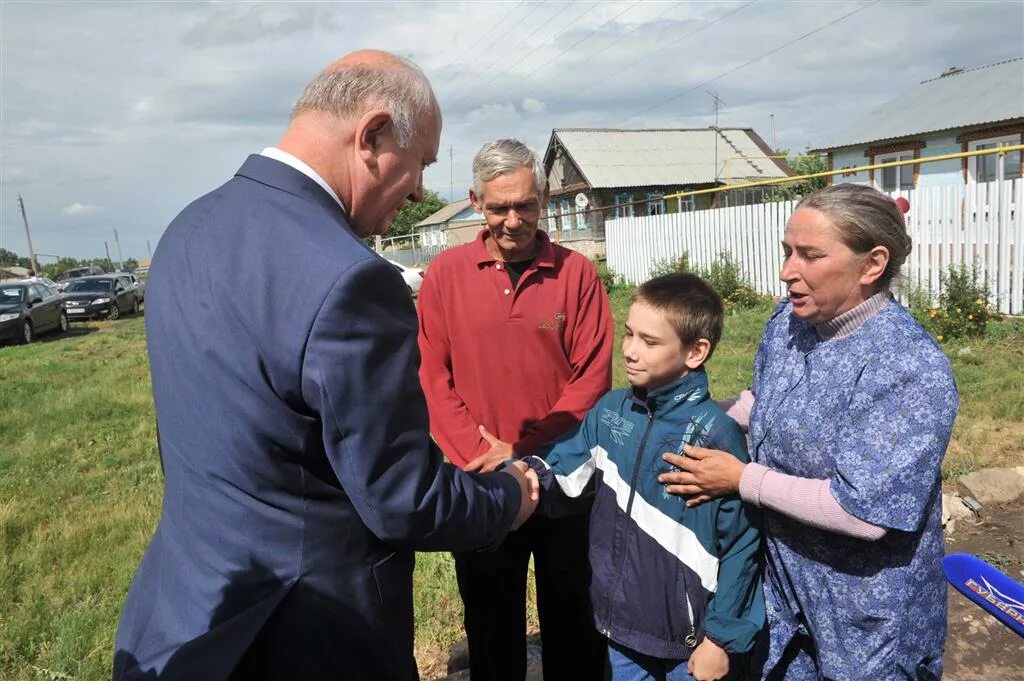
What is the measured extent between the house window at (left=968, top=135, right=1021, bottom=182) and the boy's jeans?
23.6 metres

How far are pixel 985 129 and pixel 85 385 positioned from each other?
2471cm

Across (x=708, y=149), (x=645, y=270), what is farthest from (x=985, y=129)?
(x=708, y=149)

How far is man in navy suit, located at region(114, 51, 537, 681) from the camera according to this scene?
1.44 m

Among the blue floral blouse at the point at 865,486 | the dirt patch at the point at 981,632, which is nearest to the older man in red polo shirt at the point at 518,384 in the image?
the blue floral blouse at the point at 865,486

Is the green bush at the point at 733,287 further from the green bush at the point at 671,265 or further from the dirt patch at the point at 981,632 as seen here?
the dirt patch at the point at 981,632

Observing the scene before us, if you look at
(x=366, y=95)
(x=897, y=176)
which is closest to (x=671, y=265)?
(x=897, y=176)

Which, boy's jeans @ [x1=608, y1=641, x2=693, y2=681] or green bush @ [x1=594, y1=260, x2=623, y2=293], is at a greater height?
boy's jeans @ [x1=608, y1=641, x2=693, y2=681]

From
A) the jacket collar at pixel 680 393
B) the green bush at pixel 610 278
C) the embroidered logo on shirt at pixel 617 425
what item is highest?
the jacket collar at pixel 680 393

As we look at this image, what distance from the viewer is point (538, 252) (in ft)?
9.24

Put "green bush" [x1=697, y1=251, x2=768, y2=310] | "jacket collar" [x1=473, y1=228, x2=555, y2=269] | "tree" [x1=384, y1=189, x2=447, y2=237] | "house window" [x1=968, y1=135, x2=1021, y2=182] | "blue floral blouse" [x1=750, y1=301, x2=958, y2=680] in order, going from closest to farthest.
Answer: "blue floral blouse" [x1=750, y1=301, x2=958, y2=680], "jacket collar" [x1=473, y1=228, x2=555, y2=269], "green bush" [x1=697, y1=251, x2=768, y2=310], "house window" [x1=968, y1=135, x2=1021, y2=182], "tree" [x1=384, y1=189, x2=447, y2=237]

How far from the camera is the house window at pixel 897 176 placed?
23.9 metres

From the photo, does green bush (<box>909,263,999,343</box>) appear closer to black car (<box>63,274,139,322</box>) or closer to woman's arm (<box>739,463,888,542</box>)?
woman's arm (<box>739,463,888,542</box>)

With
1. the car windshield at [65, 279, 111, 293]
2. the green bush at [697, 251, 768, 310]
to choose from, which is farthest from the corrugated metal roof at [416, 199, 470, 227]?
the green bush at [697, 251, 768, 310]

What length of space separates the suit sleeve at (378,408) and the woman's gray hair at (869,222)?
1.12 m
